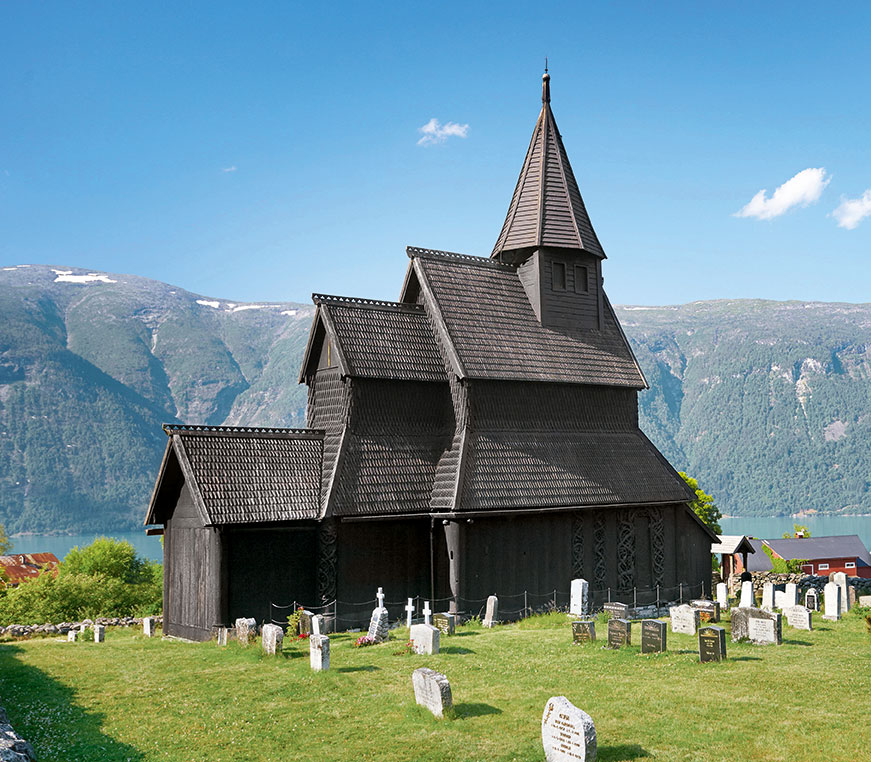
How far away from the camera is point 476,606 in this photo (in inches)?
1103

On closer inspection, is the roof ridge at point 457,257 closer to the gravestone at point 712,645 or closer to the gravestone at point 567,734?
the gravestone at point 712,645

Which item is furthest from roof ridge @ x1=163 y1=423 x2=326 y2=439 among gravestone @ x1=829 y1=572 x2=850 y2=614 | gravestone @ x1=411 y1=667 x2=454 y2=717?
gravestone @ x1=829 y1=572 x2=850 y2=614

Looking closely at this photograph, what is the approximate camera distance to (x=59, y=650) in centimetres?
2509

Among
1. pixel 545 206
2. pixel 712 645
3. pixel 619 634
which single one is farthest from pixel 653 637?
pixel 545 206

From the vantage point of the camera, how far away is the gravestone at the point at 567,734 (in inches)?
496

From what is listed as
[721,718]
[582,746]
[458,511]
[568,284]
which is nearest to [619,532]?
[458,511]

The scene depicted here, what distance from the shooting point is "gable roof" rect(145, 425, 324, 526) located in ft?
85.3

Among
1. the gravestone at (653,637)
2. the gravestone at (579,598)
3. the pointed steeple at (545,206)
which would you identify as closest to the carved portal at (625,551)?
the gravestone at (579,598)

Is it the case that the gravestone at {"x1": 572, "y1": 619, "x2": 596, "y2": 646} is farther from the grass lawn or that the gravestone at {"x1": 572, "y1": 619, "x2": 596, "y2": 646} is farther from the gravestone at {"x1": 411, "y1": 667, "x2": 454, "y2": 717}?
the gravestone at {"x1": 411, "y1": 667, "x2": 454, "y2": 717}

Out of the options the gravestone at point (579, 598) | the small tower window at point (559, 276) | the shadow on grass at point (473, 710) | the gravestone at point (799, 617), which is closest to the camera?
the shadow on grass at point (473, 710)

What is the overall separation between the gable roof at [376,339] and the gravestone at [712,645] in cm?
1368

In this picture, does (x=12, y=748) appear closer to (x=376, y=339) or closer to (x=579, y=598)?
(x=579, y=598)

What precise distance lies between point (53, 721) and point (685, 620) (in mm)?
15851

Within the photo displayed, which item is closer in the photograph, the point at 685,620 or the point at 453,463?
the point at 685,620
